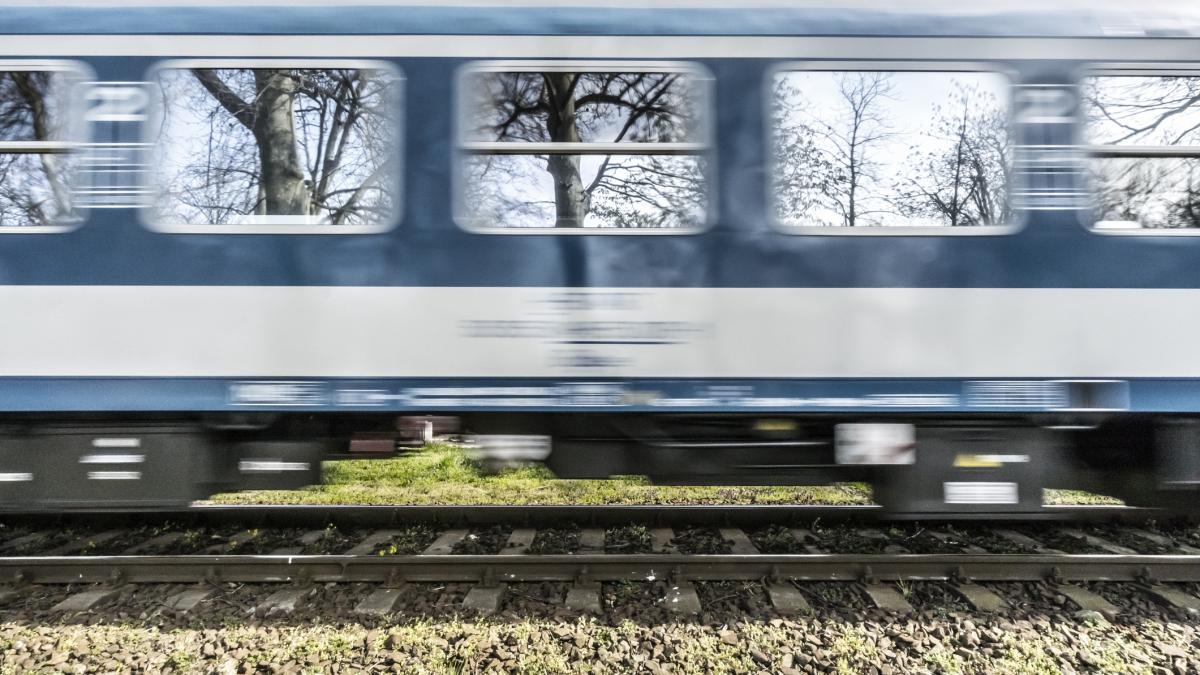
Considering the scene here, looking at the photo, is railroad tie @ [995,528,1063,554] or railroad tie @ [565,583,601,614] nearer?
railroad tie @ [565,583,601,614]

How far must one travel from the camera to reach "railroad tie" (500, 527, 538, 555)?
3.98 meters

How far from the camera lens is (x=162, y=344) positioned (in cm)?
282

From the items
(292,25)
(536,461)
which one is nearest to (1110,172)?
(536,461)

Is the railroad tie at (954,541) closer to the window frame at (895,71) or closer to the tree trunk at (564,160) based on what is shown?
the window frame at (895,71)

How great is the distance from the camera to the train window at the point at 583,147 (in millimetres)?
2863

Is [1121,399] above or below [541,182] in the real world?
below

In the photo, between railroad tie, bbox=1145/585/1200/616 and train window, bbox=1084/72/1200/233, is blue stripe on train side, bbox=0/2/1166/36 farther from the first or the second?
railroad tie, bbox=1145/585/1200/616

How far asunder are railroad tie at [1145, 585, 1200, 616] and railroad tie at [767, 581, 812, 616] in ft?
6.17

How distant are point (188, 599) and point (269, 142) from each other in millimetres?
2439

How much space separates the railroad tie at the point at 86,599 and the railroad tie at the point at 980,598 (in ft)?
15.0

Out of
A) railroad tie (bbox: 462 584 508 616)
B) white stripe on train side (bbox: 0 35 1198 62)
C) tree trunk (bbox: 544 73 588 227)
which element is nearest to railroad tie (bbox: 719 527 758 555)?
railroad tie (bbox: 462 584 508 616)

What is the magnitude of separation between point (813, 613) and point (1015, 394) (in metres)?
1.42

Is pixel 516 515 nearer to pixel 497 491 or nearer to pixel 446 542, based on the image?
pixel 446 542

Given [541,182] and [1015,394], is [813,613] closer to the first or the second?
[1015,394]
